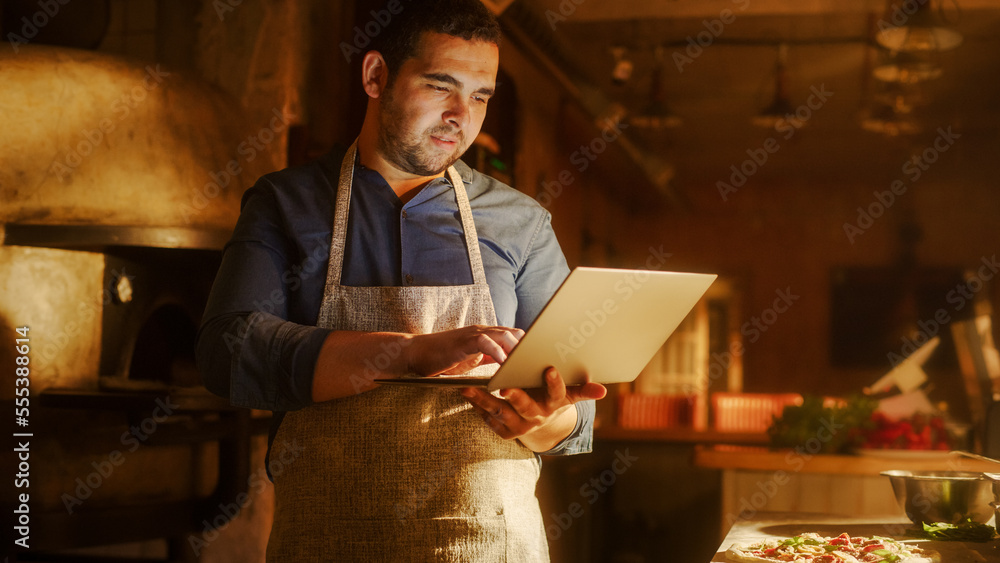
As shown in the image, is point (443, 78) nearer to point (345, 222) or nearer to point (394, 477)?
point (345, 222)

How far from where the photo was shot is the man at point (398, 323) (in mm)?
1232

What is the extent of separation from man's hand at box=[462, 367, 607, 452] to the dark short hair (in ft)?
1.83

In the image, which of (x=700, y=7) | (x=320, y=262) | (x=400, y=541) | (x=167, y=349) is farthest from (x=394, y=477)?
(x=700, y=7)

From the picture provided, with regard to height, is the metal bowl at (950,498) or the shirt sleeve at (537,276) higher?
the shirt sleeve at (537,276)

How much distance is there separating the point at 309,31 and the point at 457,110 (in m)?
2.03

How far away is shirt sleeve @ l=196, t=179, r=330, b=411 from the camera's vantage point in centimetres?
121

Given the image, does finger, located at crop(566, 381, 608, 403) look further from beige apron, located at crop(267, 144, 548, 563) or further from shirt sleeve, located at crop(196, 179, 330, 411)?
shirt sleeve, located at crop(196, 179, 330, 411)

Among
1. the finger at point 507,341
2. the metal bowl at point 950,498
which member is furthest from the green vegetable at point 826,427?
the finger at point 507,341

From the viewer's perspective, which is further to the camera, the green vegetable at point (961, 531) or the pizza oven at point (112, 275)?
the pizza oven at point (112, 275)

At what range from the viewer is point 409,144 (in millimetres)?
1404

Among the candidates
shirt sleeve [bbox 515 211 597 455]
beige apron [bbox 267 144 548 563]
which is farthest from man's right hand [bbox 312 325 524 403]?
shirt sleeve [bbox 515 211 597 455]

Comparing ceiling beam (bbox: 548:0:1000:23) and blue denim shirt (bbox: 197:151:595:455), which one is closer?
blue denim shirt (bbox: 197:151:595:455)

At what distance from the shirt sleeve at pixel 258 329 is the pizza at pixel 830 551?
0.76 m

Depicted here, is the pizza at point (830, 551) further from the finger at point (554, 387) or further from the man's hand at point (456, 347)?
the man's hand at point (456, 347)
